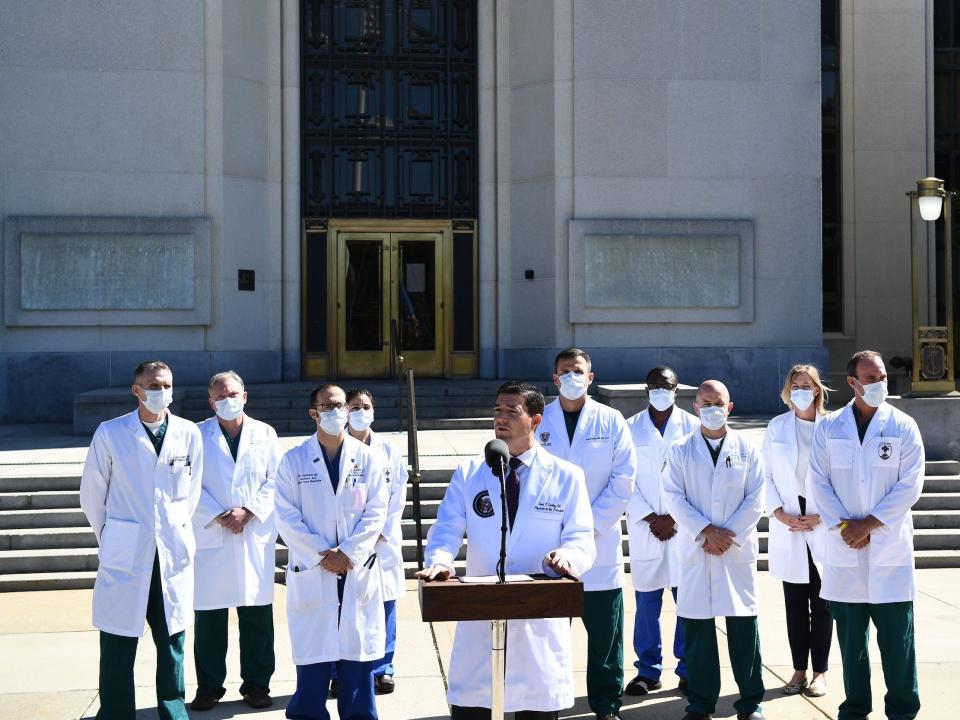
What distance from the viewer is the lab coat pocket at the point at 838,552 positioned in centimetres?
661

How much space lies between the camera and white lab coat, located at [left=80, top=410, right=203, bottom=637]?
6422mm

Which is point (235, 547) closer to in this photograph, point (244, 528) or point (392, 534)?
point (244, 528)

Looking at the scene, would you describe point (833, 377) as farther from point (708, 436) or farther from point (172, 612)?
point (172, 612)

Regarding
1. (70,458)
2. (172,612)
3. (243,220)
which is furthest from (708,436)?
(243,220)

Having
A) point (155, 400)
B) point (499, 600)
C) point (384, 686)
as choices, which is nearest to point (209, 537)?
point (155, 400)

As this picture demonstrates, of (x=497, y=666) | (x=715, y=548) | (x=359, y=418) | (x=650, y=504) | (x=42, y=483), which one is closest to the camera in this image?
(x=497, y=666)

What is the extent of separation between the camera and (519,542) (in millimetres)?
5297

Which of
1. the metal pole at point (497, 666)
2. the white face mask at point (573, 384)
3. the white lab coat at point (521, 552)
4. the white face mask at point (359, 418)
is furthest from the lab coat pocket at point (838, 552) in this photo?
the white face mask at point (359, 418)

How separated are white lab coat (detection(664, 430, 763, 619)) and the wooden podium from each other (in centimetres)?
252

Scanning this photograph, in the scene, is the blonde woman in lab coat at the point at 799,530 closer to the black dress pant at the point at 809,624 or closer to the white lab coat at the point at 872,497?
the black dress pant at the point at 809,624

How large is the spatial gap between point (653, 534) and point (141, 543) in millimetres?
3430

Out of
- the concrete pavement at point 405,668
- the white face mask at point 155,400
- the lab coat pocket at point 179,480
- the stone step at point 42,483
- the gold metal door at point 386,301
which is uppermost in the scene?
the gold metal door at point 386,301

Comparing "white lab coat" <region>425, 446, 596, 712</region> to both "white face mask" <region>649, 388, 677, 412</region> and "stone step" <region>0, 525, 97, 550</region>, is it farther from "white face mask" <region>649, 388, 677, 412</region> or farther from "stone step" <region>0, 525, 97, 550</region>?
"stone step" <region>0, 525, 97, 550</region>

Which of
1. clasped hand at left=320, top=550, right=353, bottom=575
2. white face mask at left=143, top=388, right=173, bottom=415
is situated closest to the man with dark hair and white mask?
white face mask at left=143, top=388, right=173, bottom=415
